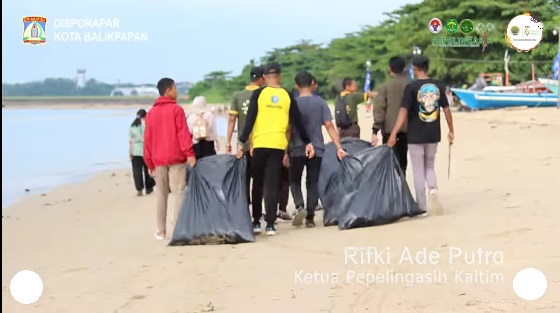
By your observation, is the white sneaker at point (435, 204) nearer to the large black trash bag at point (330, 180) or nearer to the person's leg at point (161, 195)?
the large black trash bag at point (330, 180)

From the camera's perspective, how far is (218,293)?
5.16 meters

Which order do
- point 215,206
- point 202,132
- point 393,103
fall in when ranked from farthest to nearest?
point 202,132 < point 393,103 < point 215,206

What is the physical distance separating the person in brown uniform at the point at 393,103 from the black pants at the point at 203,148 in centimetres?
143

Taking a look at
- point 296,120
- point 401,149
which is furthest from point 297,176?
point 401,149

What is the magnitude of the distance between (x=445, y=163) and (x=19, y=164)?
12181 mm

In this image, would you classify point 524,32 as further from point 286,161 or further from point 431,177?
point 286,161

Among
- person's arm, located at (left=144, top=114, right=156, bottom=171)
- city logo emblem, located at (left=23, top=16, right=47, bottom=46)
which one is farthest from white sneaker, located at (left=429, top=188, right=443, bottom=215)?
city logo emblem, located at (left=23, top=16, right=47, bottom=46)

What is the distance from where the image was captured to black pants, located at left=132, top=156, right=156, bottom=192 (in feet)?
39.4

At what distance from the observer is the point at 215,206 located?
273 inches

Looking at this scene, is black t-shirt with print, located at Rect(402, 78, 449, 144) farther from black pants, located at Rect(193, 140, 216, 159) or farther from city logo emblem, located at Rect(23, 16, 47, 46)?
city logo emblem, located at Rect(23, 16, 47, 46)

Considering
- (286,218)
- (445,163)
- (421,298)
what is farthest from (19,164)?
(421,298)

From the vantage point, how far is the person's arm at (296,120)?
7.18 metres

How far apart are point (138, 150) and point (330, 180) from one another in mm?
4974

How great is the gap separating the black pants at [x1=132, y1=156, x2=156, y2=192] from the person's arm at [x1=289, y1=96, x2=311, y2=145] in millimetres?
4933
